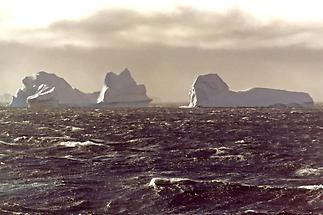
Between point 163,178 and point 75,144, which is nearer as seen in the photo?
point 163,178

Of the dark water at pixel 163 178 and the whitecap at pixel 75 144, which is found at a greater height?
the dark water at pixel 163 178

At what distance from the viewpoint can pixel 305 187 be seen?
3122 cm

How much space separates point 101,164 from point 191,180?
1176 centimetres

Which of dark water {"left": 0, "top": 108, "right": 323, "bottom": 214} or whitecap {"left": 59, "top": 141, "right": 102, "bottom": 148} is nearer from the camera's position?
Result: dark water {"left": 0, "top": 108, "right": 323, "bottom": 214}

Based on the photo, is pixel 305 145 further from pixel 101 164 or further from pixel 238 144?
pixel 101 164

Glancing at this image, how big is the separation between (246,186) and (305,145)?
28006 millimetres

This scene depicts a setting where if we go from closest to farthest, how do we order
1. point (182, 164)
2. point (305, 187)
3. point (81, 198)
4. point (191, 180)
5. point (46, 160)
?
1. point (81, 198)
2. point (305, 187)
3. point (191, 180)
4. point (182, 164)
5. point (46, 160)

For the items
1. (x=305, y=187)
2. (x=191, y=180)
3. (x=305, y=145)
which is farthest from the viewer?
(x=305, y=145)

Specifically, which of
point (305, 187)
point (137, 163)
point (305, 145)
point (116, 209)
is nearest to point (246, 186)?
point (305, 187)

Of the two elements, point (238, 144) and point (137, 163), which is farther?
point (238, 144)

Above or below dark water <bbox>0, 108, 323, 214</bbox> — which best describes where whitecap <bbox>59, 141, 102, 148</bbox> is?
below

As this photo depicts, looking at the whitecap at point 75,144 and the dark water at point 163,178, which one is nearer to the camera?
the dark water at point 163,178

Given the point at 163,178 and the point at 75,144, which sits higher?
the point at 163,178

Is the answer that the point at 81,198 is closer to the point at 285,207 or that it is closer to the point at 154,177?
the point at 154,177
